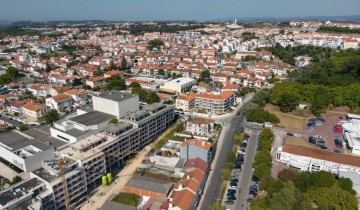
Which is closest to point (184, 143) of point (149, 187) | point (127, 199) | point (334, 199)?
point (149, 187)

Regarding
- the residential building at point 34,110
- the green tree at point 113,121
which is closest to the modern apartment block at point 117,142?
the green tree at point 113,121

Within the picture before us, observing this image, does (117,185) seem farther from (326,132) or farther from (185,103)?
(326,132)

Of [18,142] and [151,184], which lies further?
[18,142]

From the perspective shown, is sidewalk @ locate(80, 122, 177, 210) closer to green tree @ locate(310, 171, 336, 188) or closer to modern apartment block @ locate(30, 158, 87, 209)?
modern apartment block @ locate(30, 158, 87, 209)

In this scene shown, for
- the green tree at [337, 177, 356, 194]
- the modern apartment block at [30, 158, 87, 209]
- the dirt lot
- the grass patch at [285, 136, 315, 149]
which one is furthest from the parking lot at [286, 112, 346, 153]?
the modern apartment block at [30, 158, 87, 209]

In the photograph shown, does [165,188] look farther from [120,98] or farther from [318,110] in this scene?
[318,110]
